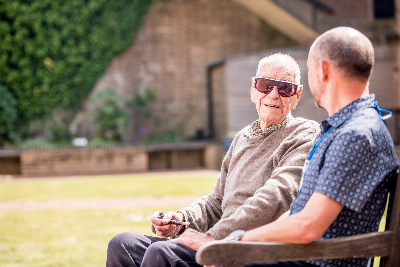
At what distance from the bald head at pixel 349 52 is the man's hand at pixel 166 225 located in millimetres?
1129

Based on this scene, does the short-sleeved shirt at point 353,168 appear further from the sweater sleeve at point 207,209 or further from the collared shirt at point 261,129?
the sweater sleeve at point 207,209

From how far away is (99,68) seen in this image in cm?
1689

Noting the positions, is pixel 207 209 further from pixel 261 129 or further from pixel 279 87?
pixel 279 87

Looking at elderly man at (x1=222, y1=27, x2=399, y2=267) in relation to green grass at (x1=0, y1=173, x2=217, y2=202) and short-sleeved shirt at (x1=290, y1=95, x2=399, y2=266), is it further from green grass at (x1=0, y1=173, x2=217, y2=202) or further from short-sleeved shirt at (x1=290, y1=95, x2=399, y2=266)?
green grass at (x1=0, y1=173, x2=217, y2=202)

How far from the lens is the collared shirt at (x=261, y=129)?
2492mm

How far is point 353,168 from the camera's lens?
5.40 ft

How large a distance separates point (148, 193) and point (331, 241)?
7799 millimetres

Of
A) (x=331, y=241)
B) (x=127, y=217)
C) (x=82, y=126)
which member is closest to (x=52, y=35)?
(x=82, y=126)

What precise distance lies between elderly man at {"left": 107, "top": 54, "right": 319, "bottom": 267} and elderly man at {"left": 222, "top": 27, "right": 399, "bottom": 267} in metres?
0.33

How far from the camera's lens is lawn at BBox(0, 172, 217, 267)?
494 centimetres

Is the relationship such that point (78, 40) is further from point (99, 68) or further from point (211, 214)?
point (211, 214)

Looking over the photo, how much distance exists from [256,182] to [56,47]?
586 inches

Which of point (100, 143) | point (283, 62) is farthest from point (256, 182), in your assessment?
point (100, 143)

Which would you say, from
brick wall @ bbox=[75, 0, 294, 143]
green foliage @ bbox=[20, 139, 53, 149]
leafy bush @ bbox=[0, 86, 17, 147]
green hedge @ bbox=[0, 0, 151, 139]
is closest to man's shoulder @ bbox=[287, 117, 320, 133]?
green foliage @ bbox=[20, 139, 53, 149]
